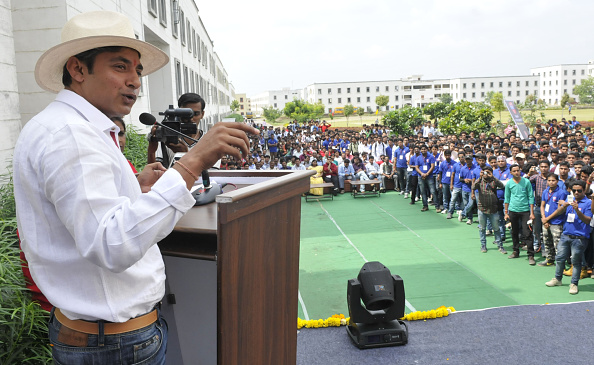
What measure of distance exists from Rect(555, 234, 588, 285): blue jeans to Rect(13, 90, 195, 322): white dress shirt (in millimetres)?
7775

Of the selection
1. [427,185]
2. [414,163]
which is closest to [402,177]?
[414,163]

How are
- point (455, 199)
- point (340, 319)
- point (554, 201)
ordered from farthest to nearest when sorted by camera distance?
point (455, 199)
point (554, 201)
point (340, 319)

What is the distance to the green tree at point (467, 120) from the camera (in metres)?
24.2

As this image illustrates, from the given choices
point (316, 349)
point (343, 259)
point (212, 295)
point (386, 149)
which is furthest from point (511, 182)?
point (386, 149)

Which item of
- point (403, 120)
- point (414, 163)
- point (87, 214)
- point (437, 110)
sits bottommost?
point (414, 163)

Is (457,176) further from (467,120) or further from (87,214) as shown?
(467,120)

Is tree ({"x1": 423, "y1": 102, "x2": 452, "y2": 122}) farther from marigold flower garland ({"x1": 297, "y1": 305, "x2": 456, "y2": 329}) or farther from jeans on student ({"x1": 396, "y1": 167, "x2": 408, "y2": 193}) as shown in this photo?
marigold flower garland ({"x1": 297, "y1": 305, "x2": 456, "y2": 329})

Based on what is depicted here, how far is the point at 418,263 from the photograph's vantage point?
930 centimetres

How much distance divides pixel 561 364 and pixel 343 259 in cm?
518

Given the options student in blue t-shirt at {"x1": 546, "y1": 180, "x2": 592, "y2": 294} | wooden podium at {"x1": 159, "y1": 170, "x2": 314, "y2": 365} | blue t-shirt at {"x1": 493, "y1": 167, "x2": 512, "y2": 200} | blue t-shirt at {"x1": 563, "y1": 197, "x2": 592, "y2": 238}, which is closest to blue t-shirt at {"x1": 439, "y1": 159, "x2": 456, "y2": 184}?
blue t-shirt at {"x1": 493, "y1": 167, "x2": 512, "y2": 200}

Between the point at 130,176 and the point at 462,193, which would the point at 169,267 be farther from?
the point at 462,193

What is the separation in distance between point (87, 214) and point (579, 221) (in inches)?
318

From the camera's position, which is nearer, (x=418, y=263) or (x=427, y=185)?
(x=418, y=263)

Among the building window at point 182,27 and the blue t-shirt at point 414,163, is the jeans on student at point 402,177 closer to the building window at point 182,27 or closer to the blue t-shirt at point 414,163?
the blue t-shirt at point 414,163
